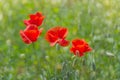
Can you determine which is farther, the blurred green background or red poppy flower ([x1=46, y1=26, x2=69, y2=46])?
the blurred green background

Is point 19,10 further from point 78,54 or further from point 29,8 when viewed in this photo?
point 78,54

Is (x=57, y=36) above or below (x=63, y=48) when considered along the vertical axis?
below

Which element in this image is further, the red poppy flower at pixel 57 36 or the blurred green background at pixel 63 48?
the blurred green background at pixel 63 48

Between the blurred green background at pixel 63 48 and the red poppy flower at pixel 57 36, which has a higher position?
the blurred green background at pixel 63 48

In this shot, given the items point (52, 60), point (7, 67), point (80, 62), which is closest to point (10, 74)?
point (7, 67)

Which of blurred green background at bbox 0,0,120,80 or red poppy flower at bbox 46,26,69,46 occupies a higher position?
blurred green background at bbox 0,0,120,80

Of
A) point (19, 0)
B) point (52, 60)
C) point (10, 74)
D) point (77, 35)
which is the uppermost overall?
point (19, 0)

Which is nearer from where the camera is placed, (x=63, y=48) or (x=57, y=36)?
(x=57, y=36)

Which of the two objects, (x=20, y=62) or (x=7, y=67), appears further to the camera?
(x=20, y=62)
